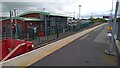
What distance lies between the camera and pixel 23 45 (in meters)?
10.8

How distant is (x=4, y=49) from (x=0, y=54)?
742 millimetres

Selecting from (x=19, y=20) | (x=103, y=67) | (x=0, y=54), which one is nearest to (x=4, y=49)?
(x=0, y=54)

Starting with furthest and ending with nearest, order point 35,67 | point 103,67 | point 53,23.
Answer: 1. point 53,23
2. point 103,67
3. point 35,67

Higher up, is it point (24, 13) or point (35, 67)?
point (24, 13)

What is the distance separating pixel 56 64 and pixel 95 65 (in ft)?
6.97

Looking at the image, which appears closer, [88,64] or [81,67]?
[81,67]

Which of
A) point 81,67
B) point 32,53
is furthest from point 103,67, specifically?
point 32,53

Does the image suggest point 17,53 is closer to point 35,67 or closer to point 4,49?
point 4,49

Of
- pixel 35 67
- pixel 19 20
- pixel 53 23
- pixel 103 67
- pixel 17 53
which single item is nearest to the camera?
pixel 35 67

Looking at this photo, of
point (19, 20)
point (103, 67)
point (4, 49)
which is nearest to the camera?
point (103, 67)

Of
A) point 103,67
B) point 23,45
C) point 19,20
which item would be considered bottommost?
point 103,67

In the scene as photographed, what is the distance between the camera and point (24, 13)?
28.9m

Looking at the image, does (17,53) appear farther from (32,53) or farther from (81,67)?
(81,67)

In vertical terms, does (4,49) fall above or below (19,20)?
below
